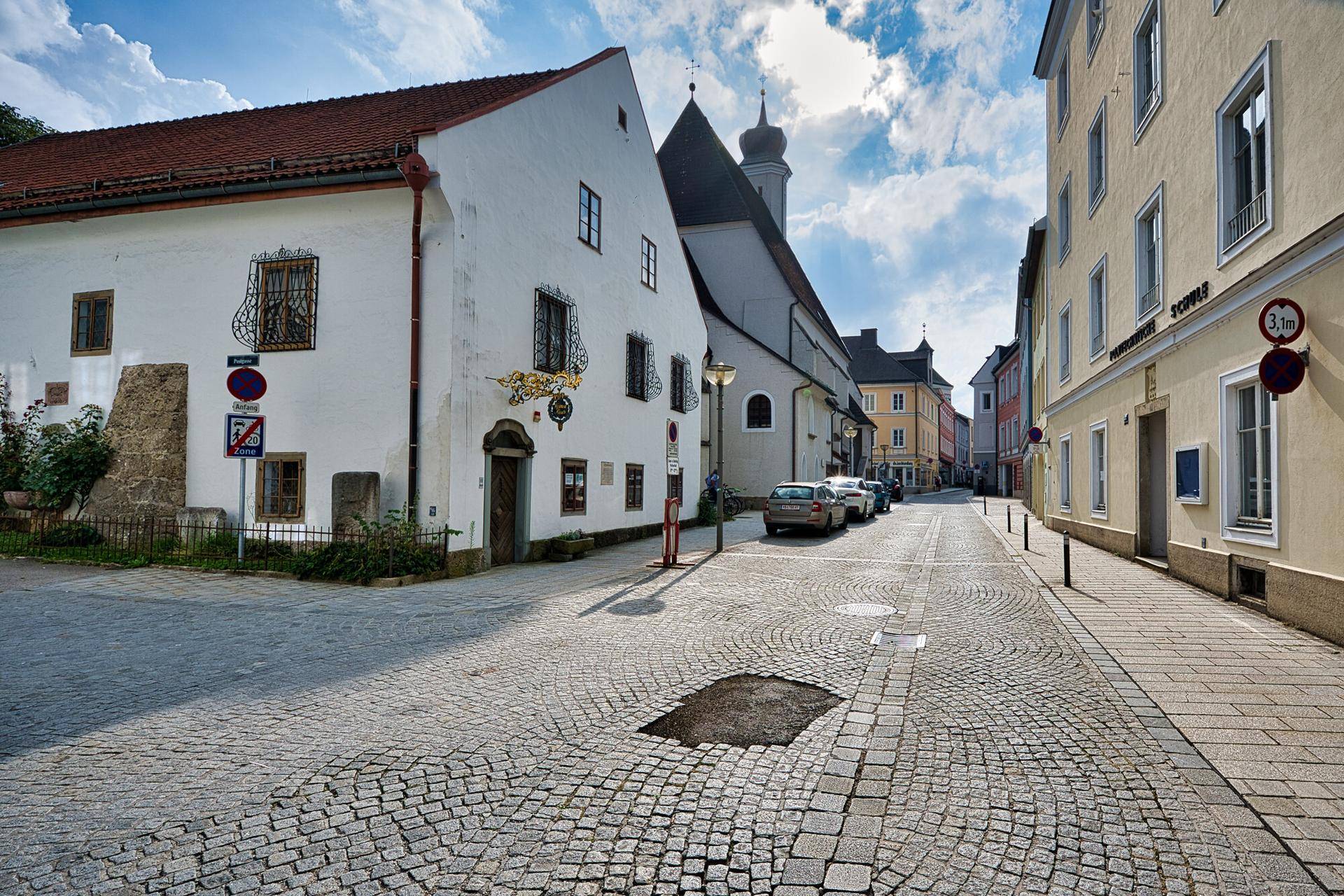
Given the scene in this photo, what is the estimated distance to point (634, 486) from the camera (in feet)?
61.9

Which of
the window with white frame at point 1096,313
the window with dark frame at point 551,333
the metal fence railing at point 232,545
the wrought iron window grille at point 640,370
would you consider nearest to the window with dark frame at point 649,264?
the wrought iron window grille at point 640,370

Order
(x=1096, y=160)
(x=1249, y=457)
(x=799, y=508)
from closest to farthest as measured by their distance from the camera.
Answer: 1. (x=1249, y=457)
2. (x=1096, y=160)
3. (x=799, y=508)

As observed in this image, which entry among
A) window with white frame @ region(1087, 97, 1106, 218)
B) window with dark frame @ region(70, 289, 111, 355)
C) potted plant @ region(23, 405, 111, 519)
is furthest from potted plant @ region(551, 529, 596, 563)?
window with white frame @ region(1087, 97, 1106, 218)

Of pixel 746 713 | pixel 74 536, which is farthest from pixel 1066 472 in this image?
pixel 74 536

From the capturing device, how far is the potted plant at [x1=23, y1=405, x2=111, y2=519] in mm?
13422

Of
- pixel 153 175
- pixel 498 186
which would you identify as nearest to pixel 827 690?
pixel 498 186

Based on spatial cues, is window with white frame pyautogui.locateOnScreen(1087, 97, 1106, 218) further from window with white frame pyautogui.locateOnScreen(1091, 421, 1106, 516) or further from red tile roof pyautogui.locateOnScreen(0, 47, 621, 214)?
red tile roof pyautogui.locateOnScreen(0, 47, 621, 214)

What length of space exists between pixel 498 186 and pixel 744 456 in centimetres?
2190

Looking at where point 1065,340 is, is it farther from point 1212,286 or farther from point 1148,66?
point 1212,286

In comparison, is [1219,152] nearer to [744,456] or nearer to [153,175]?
[153,175]

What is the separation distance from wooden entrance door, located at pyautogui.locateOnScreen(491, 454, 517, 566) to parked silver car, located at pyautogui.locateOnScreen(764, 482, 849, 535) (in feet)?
28.3

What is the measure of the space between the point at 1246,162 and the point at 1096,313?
26.3 feet

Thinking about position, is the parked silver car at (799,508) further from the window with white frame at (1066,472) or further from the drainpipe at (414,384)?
the drainpipe at (414,384)

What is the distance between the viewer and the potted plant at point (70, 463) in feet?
44.0
